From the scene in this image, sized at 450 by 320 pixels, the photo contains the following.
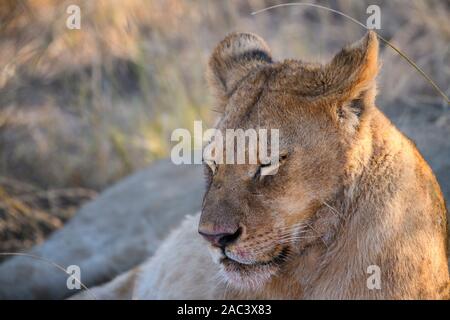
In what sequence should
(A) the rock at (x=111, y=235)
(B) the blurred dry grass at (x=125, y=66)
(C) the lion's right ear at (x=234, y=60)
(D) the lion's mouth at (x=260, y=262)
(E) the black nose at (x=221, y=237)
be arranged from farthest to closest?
(B) the blurred dry grass at (x=125, y=66) → (A) the rock at (x=111, y=235) → (C) the lion's right ear at (x=234, y=60) → (D) the lion's mouth at (x=260, y=262) → (E) the black nose at (x=221, y=237)

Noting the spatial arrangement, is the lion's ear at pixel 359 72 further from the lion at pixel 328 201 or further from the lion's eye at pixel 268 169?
the lion's eye at pixel 268 169

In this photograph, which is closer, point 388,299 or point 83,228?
point 388,299

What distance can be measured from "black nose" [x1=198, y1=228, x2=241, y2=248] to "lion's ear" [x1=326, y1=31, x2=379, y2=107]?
63 cm

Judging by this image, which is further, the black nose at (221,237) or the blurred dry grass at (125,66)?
the blurred dry grass at (125,66)

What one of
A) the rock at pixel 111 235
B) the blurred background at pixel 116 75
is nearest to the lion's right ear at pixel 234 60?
the rock at pixel 111 235

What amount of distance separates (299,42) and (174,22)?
140 cm

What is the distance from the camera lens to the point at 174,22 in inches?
332

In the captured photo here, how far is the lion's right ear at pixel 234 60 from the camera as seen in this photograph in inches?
137

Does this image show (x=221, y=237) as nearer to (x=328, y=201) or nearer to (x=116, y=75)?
(x=328, y=201)

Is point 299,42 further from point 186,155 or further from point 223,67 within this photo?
point 223,67

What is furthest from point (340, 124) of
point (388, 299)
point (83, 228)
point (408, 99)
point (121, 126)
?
point (121, 126)

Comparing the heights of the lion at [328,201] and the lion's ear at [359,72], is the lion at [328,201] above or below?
below

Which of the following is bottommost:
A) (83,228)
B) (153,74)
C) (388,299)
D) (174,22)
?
(388,299)

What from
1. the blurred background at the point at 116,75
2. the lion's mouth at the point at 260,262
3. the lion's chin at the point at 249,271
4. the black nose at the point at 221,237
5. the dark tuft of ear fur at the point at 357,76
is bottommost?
the lion's chin at the point at 249,271
